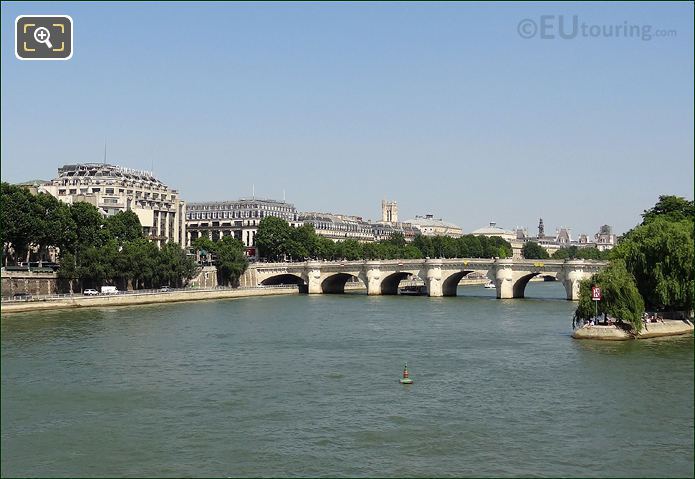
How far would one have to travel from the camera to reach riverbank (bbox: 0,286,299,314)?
68.4 metres

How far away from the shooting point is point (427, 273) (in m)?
101

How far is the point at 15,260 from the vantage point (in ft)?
299

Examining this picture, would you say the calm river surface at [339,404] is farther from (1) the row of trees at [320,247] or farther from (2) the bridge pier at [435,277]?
(1) the row of trees at [320,247]

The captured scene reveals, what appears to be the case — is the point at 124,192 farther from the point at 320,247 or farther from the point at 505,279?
the point at 505,279

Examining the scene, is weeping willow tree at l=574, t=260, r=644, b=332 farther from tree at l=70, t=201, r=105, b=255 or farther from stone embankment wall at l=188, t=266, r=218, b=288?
stone embankment wall at l=188, t=266, r=218, b=288

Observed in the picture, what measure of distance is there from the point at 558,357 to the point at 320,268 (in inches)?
2641

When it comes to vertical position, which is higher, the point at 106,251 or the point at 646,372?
the point at 106,251

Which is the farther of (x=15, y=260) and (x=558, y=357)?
(x=15, y=260)

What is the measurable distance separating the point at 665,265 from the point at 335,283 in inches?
2666

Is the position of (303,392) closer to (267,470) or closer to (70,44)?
(267,470)

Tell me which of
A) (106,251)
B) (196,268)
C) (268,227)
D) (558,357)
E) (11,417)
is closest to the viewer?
(11,417)

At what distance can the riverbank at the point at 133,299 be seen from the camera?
224 ft

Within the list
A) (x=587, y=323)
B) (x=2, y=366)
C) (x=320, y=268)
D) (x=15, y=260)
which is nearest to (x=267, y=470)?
(x=2, y=366)

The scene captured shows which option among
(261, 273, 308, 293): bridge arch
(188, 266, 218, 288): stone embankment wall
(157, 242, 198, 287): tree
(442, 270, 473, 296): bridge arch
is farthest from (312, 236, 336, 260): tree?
(157, 242, 198, 287): tree
